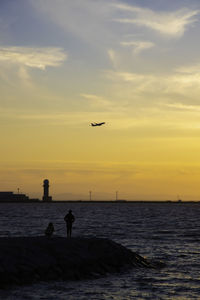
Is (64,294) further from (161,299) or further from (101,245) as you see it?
(101,245)

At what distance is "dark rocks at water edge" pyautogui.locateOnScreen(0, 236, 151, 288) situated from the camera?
2977 cm

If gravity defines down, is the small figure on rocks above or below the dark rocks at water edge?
above

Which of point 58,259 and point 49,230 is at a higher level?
point 49,230

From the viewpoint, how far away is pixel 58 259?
3272cm

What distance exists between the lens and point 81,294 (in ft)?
92.9

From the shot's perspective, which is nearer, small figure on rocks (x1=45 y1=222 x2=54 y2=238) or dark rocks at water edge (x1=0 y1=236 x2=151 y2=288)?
dark rocks at water edge (x1=0 y1=236 x2=151 y2=288)

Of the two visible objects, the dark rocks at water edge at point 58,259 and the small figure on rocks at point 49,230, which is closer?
the dark rocks at water edge at point 58,259

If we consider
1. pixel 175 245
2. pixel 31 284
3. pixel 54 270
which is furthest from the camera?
pixel 175 245

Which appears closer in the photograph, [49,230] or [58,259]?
[58,259]

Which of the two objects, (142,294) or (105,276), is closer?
(142,294)

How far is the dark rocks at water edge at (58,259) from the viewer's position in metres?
29.8

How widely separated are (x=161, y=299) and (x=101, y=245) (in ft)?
34.2

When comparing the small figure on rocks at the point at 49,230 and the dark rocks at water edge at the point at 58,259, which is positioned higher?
the small figure on rocks at the point at 49,230

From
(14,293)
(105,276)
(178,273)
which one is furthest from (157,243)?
(14,293)
